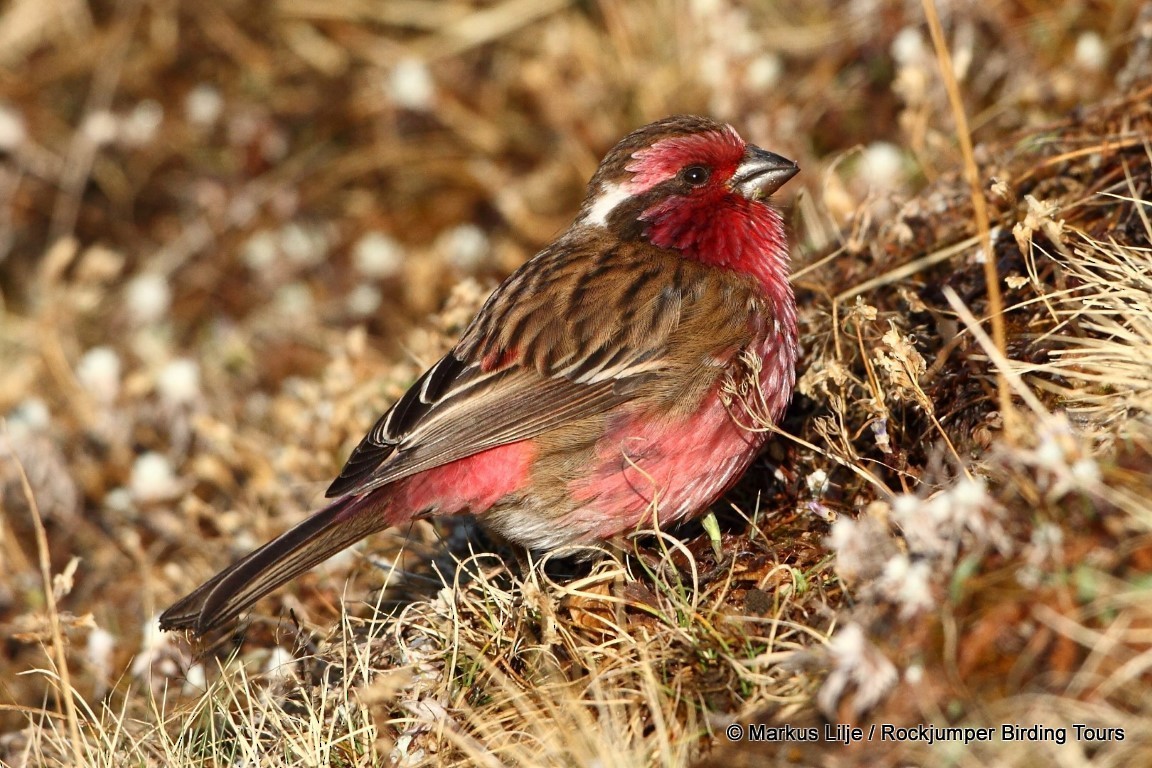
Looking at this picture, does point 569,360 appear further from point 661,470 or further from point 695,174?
point 695,174

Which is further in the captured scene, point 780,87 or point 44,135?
point 44,135

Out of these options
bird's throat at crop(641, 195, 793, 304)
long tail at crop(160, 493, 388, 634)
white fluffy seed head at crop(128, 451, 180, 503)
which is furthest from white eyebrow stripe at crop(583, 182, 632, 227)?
white fluffy seed head at crop(128, 451, 180, 503)

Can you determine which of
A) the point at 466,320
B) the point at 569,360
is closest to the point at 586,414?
the point at 569,360

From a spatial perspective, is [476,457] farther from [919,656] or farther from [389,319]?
[389,319]

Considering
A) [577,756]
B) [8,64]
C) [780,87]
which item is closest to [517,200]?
[780,87]

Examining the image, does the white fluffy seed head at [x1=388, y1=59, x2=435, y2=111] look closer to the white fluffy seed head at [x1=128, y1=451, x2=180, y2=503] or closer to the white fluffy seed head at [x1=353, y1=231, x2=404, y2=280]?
the white fluffy seed head at [x1=353, y1=231, x2=404, y2=280]

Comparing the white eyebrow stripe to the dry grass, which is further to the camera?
the white eyebrow stripe
